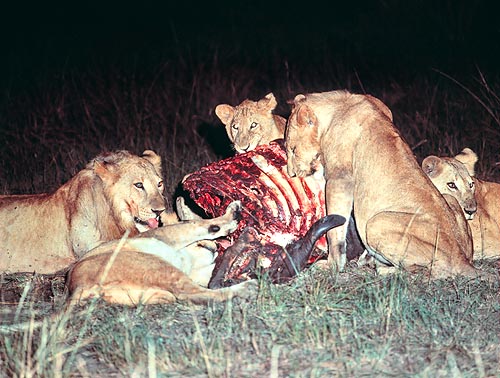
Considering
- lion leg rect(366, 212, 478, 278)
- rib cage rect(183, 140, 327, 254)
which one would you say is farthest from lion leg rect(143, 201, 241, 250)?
lion leg rect(366, 212, 478, 278)

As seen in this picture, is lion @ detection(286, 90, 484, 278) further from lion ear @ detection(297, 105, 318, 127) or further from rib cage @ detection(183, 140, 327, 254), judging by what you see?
rib cage @ detection(183, 140, 327, 254)

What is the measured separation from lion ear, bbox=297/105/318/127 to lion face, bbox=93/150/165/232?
0.87 meters

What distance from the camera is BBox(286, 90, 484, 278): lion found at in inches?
175

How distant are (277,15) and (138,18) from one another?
296cm

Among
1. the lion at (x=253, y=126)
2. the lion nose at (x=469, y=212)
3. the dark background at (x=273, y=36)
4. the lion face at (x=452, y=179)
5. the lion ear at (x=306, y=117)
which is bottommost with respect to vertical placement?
the dark background at (x=273, y=36)

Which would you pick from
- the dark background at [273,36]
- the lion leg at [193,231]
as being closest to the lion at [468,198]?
the lion leg at [193,231]

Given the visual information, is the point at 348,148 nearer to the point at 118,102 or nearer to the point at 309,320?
the point at 309,320

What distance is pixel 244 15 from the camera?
1884cm

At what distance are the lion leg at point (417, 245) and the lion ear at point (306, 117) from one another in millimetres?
801

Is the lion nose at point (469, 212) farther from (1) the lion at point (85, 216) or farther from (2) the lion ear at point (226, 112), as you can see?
(2) the lion ear at point (226, 112)

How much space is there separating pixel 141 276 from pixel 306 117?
5.02ft

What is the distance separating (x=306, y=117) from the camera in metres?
5.03

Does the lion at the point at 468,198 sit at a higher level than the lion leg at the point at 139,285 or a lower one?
lower

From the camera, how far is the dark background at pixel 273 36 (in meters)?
12.0
